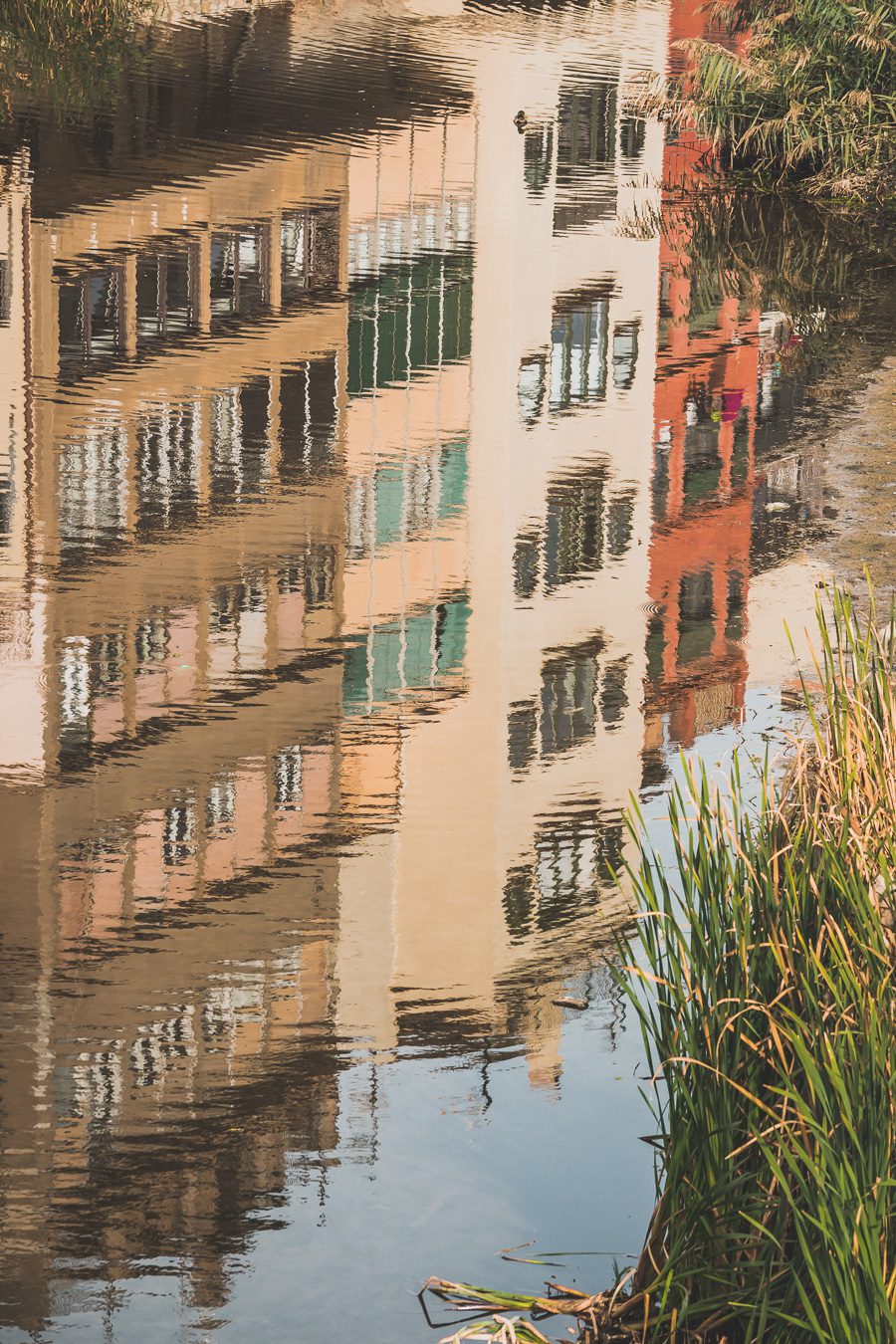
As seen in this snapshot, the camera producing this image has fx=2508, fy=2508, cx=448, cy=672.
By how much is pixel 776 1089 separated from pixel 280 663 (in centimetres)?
764

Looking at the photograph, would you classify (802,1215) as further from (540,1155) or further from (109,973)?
(109,973)

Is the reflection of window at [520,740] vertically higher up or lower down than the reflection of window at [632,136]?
lower down

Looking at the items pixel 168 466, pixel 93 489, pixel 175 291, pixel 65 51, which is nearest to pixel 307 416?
pixel 168 466

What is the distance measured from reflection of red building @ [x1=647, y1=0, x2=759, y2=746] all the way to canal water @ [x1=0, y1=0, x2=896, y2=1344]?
49 millimetres

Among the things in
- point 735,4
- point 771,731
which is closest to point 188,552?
point 771,731

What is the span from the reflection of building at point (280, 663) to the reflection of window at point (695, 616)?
0.30 metres

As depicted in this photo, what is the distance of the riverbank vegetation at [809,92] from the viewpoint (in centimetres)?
2569

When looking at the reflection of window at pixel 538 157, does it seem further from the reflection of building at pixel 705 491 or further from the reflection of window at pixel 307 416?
the reflection of window at pixel 307 416

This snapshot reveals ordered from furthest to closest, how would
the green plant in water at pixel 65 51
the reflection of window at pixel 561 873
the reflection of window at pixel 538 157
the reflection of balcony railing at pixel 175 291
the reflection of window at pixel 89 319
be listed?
the green plant in water at pixel 65 51 < the reflection of window at pixel 538 157 < the reflection of balcony railing at pixel 175 291 < the reflection of window at pixel 89 319 < the reflection of window at pixel 561 873

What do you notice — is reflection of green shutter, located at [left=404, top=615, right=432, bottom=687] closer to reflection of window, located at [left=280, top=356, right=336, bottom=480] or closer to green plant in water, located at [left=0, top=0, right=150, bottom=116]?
reflection of window, located at [left=280, top=356, right=336, bottom=480]

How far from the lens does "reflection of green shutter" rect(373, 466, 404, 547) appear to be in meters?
14.7

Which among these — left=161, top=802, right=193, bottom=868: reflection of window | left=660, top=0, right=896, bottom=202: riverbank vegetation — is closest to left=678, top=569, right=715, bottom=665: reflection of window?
left=161, top=802, right=193, bottom=868: reflection of window

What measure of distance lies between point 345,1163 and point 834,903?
205cm

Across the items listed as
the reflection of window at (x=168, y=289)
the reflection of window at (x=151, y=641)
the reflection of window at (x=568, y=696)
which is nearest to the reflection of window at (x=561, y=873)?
the reflection of window at (x=568, y=696)
